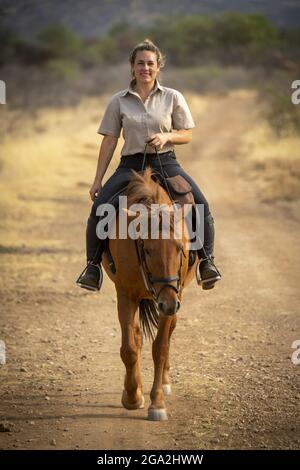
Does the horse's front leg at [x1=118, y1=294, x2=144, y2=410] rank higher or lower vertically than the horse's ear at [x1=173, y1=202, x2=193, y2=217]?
lower

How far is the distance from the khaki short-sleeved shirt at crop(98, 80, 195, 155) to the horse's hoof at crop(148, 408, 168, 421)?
2.00 m

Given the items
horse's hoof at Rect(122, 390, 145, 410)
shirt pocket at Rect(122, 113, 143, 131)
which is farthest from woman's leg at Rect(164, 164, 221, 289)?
horse's hoof at Rect(122, 390, 145, 410)

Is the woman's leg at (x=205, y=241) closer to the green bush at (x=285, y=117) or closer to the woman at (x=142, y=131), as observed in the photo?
the woman at (x=142, y=131)

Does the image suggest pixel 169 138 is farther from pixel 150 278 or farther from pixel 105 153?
pixel 150 278

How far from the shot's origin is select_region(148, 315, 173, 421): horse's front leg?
5727 mm

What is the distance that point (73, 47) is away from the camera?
6338 cm

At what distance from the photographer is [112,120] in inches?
248

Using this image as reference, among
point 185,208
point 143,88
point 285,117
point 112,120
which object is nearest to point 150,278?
point 185,208

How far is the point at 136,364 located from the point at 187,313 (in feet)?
9.82

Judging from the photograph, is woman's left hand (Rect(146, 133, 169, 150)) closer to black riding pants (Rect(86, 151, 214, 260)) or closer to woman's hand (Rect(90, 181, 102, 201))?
black riding pants (Rect(86, 151, 214, 260))

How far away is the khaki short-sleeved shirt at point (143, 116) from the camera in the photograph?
6.12 m

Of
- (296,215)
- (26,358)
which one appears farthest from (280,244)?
(26,358)

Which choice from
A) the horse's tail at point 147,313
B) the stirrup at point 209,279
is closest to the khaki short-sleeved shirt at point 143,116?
the stirrup at point 209,279

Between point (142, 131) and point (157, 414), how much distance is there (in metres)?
2.15
